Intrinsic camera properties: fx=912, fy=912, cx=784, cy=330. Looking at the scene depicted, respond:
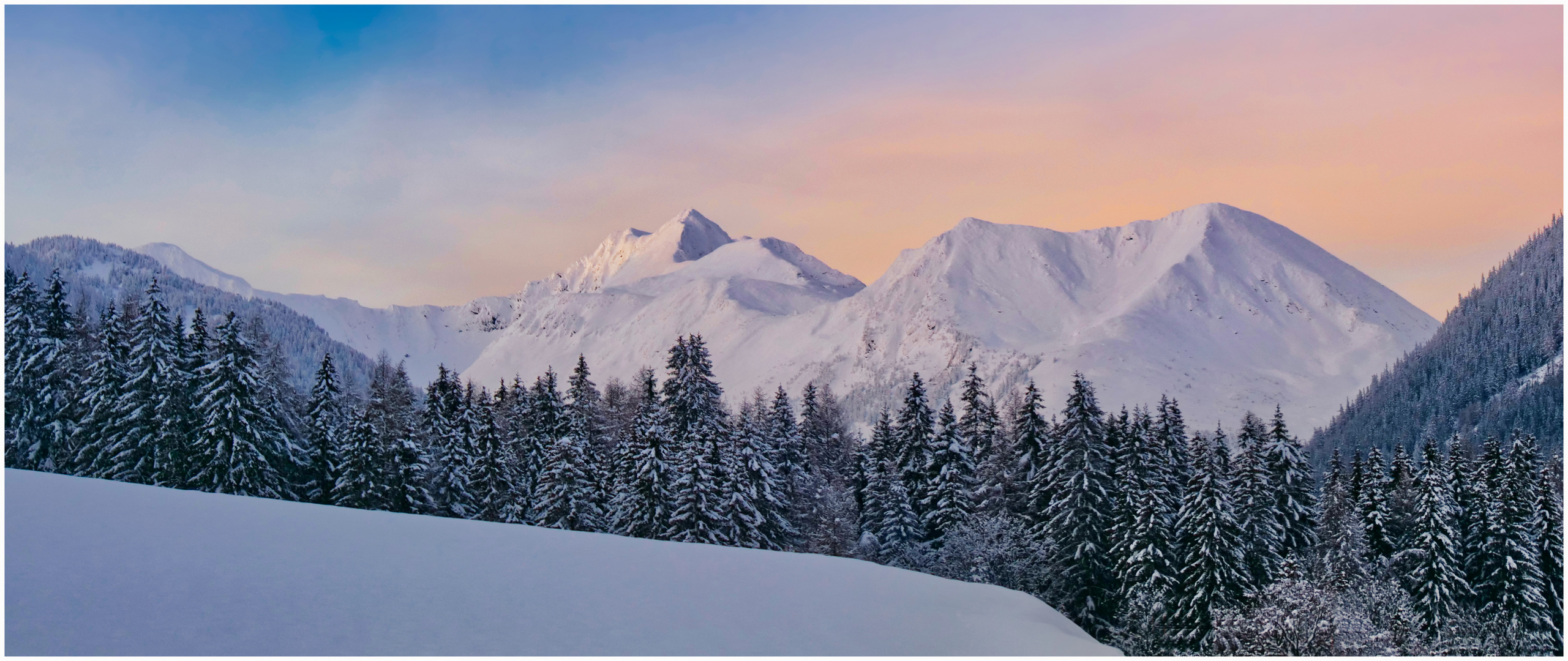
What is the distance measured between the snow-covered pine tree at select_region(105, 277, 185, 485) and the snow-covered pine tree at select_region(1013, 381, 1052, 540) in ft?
121

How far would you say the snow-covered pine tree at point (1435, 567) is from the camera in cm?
3950

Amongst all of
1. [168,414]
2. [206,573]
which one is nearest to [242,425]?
[168,414]

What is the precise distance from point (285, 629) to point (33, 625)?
9.28 feet

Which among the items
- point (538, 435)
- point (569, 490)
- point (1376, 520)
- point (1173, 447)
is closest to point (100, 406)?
point (569, 490)

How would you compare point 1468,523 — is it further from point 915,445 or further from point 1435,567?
point 915,445

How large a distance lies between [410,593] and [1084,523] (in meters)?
31.4

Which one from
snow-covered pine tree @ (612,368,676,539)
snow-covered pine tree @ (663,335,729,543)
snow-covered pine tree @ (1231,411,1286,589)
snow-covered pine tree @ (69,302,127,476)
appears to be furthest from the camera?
snow-covered pine tree @ (612,368,676,539)

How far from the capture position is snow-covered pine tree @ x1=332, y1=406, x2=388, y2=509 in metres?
40.1

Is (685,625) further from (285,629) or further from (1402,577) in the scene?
(1402,577)

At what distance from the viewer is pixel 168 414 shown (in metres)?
35.9

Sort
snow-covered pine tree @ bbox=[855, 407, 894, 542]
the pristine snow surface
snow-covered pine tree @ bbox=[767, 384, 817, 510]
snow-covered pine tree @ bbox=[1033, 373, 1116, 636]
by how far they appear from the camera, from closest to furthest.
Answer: the pristine snow surface → snow-covered pine tree @ bbox=[1033, 373, 1116, 636] → snow-covered pine tree @ bbox=[855, 407, 894, 542] → snow-covered pine tree @ bbox=[767, 384, 817, 510]

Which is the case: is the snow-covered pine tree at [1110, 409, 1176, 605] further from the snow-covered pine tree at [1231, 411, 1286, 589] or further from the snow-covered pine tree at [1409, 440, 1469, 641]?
the snow-covered pine tree at [1409, 440, 1469, 641]

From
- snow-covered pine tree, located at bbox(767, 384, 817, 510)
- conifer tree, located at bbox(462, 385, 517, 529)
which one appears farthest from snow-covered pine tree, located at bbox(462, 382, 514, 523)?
snow-covered pine tree, located at bbox(767, 384, 817, 510)

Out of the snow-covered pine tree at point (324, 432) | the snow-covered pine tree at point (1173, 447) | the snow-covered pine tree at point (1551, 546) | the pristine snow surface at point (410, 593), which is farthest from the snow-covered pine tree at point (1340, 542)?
the snow-covered pine tree at point (324, 432)
